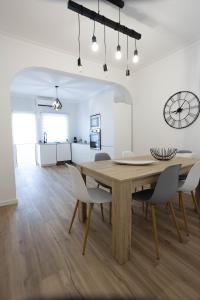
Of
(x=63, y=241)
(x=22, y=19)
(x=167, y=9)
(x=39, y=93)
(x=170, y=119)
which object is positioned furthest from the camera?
(x=39, y=93)

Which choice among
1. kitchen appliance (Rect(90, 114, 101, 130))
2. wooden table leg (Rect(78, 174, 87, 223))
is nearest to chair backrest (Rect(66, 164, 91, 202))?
wooden table leg (Rect(78, 174, 87, 223))

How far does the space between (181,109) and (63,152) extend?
4435mm

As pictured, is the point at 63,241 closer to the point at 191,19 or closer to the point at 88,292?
the point at 88,292

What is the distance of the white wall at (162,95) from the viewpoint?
2918 millimetres

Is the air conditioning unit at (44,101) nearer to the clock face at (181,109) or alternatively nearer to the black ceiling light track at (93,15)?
the clock face at (181,109)

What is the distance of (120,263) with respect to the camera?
1.48m

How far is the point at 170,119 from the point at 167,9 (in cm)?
181

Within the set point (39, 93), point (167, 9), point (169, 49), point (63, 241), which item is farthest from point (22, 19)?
point (39, 93)

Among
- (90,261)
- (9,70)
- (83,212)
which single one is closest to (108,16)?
(9,70)

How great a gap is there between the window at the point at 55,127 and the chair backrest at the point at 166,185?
562 cm

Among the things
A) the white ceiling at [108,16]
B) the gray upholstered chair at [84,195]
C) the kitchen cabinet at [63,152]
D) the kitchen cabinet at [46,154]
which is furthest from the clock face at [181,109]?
the kitchen cabinet at [46,154]

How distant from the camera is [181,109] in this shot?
10.2 feet

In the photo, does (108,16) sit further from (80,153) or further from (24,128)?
(24,128)

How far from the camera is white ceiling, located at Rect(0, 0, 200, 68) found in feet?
6.49
